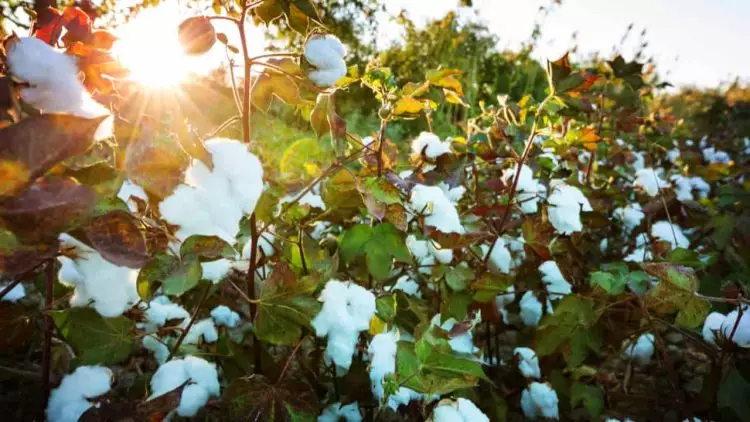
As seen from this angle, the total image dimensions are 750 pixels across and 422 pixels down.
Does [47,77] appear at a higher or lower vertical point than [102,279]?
higher

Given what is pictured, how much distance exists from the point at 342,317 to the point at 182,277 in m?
0.29

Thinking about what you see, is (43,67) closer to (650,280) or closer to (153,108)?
(153,108)

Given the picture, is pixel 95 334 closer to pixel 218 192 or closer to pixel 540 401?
pixel 218 192

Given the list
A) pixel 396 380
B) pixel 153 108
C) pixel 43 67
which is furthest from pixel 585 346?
pixel 43 67

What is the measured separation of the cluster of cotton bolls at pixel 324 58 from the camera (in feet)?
2.28

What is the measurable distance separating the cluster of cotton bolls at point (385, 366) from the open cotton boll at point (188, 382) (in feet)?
0.86

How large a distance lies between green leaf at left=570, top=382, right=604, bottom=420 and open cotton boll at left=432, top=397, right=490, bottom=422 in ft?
1.83

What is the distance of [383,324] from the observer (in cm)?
101

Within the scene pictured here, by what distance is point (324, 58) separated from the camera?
697mm

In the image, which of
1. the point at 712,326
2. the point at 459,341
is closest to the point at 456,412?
the point at 459,341

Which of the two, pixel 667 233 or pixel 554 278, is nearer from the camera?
pixel 554 278

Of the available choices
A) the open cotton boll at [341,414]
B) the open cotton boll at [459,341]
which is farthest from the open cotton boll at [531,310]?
the open cotton boll at [341,414]

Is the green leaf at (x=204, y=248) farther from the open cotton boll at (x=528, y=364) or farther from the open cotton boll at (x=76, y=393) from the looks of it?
the open cotton boll at (x=528, y=364)

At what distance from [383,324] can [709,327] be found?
65 cm
